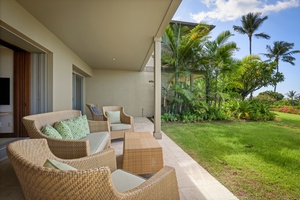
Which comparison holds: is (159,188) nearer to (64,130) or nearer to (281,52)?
(64,130)

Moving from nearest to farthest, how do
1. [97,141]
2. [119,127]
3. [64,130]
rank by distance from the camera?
[64,130] → [97,141] → [119,127]

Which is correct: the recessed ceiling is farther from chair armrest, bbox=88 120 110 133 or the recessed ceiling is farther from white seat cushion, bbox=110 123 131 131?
white seat cushion, bbox=110 123 131 131

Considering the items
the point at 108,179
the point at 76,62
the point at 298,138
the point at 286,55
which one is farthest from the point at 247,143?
the point at 286,55

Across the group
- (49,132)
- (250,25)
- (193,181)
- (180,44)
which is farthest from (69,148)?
(250,25)

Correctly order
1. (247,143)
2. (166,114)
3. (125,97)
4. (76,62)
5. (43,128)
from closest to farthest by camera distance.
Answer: (43,128) → (247,143) → (76,62) → (166,114) → (125,97)

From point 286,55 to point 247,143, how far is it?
21111 millimetres

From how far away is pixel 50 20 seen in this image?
112 inches

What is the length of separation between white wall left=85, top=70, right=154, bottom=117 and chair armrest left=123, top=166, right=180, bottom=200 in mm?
6907

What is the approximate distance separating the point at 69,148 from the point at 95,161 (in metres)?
0.66

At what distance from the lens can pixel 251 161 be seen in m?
2.61

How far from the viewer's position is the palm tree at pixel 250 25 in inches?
608

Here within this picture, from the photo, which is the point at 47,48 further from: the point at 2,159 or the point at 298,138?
the point at 298,138

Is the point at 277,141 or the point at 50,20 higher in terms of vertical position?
the point at 50,20

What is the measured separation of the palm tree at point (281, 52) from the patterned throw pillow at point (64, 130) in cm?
2295
